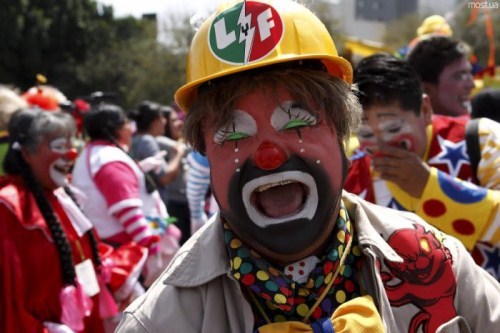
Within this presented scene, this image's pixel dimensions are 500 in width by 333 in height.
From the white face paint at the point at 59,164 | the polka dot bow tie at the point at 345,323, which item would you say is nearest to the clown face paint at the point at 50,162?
the white face paint at the point at 59,164

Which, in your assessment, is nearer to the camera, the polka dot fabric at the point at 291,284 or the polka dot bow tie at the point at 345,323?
the polka dot bow tie at the point at 345,323

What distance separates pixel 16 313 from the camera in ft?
10.8

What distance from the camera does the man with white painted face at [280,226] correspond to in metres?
1.65

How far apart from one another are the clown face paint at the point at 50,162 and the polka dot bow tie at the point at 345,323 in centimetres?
228

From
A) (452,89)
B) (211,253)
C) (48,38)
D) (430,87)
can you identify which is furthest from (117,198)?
(48,38)

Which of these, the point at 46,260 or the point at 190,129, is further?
the point at 46,260

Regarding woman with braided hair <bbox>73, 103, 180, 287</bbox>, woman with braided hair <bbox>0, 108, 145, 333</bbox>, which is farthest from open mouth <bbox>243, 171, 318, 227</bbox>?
woman with braided hair <bbox>73, 103, 180, 287</bbox>

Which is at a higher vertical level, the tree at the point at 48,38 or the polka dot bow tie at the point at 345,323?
the polka dot bow tie at the point at 345,323

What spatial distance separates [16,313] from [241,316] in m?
1.97

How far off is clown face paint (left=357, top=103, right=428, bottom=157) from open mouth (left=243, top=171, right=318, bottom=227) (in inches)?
39.7

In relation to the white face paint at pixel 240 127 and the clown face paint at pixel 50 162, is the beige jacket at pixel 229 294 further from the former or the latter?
the clown face paint at pixel 50 162

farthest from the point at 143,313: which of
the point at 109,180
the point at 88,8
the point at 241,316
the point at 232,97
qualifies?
the point at 88,8

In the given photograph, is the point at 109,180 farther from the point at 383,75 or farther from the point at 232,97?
the point at 232,97

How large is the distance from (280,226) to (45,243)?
2056 millimetres
